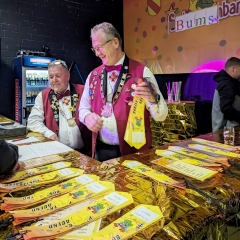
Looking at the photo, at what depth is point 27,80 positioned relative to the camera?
4.08 metres

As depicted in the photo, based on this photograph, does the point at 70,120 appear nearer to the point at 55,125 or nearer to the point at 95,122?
the point at 55,125

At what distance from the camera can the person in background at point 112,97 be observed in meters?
1.83

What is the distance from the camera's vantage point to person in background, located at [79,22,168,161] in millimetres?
1832

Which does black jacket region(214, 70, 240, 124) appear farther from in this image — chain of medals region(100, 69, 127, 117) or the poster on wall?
chain of medals region(100, 69, 127, 117)

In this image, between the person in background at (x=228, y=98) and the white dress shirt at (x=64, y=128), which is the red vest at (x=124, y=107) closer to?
the white dress shirt at (x=64, y=128)

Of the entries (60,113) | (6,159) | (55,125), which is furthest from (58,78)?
(6,159)

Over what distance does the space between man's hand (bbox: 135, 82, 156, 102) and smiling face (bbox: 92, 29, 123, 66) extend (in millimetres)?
421

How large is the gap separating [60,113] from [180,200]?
63.9 inches

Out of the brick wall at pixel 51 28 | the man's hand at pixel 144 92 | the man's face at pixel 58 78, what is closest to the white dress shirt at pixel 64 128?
the man's face at pixel 58 78

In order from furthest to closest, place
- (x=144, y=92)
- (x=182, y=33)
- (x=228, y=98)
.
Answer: (x=182, y=33), (x=228, y=98), (x=144, y=92)

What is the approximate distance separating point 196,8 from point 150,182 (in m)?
3.90

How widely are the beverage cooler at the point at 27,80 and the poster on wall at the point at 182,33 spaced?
2.10 m

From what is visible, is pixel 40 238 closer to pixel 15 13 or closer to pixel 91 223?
pixel 91 223

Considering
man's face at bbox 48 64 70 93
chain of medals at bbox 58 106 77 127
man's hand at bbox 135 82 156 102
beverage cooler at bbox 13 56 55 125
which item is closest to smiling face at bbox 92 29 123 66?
man's hand at bbox 135 82 156 102
